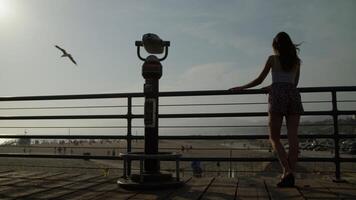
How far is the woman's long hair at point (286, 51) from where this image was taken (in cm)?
435

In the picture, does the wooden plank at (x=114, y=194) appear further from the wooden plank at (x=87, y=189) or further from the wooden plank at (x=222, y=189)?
the wooden plank at (x=222, y=189)

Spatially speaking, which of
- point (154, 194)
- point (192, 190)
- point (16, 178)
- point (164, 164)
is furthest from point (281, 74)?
point (164, 164)

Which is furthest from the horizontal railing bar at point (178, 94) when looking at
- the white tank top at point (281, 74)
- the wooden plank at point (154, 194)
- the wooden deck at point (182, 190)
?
the wooden plank at point (154, 194)

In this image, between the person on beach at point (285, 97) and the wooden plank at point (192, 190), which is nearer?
the wooden plank at point (192, 190)

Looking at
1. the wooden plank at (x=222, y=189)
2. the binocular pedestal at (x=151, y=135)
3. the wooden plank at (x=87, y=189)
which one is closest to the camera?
the wooden plank at (x=222, y=189)

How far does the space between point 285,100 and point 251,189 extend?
3.19 feet

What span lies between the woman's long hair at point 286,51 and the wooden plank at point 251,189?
125cm

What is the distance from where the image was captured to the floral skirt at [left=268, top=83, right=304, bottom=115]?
434 centimetres

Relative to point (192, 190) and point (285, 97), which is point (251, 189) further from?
point (285, 97)

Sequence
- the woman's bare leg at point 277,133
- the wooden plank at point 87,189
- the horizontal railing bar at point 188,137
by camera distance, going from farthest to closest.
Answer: the horizontal railing bar at point 188,137
the woman's bare leg at point 277,133
the wooden plank at point 87,189

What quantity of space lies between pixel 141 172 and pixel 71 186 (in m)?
0.83

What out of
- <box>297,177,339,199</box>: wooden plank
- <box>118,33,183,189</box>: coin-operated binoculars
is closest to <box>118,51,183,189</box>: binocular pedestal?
<box>118,33,183,189</box>: coin-operated binoculars

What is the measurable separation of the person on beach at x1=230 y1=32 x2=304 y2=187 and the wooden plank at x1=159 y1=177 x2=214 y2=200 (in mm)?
805

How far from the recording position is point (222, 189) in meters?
4.22
